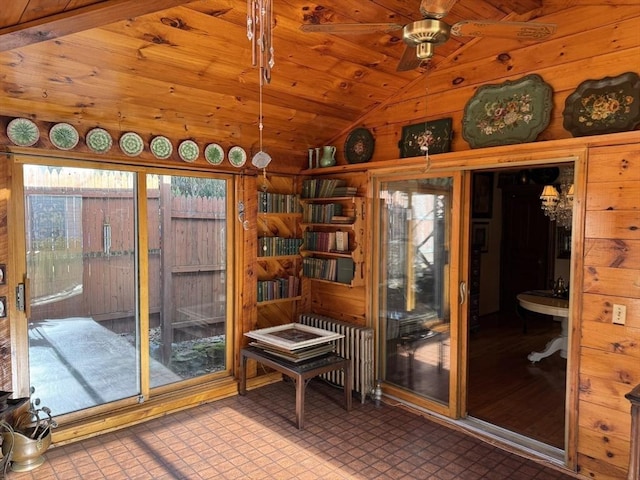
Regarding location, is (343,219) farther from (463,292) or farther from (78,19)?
(78,19)

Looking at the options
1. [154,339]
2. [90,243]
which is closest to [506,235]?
[154,339]

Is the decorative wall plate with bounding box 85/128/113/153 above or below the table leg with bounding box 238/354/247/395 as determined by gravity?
above

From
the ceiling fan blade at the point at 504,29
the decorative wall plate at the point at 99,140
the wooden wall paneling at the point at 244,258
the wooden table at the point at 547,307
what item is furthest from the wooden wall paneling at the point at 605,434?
the decorative wall plate at the point at 99,140

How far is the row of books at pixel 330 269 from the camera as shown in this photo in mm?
4082

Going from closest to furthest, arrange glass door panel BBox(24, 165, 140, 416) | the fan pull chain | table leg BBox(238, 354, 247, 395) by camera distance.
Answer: glass door panel BBox(24, 165, 140, 416) → the fan pull chain → table leg BBox(238, 354, 247, 395)

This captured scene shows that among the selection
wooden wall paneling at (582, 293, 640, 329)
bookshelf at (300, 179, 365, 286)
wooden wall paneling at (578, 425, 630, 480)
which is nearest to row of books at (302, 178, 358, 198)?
bookshelf at (300, 179, 365, 286)

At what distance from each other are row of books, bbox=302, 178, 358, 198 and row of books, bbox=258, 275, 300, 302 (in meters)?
0.88

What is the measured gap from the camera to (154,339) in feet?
12.6

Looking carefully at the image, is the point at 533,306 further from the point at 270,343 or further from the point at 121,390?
the point at 121,390

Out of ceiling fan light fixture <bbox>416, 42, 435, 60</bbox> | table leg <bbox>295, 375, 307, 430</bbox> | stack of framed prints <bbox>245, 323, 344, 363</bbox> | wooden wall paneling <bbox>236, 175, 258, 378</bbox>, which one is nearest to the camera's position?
ceiling fan light fixture <bbox>416, 42, 435, 60</bbox>

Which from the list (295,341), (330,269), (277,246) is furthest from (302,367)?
(277,246)

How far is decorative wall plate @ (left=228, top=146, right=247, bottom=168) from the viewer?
159 inches

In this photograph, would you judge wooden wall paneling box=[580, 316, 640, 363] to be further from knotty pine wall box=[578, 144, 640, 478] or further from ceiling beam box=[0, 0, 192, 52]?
ceiling beam box=[0, 0, 192, 52]

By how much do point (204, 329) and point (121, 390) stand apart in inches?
34.1
